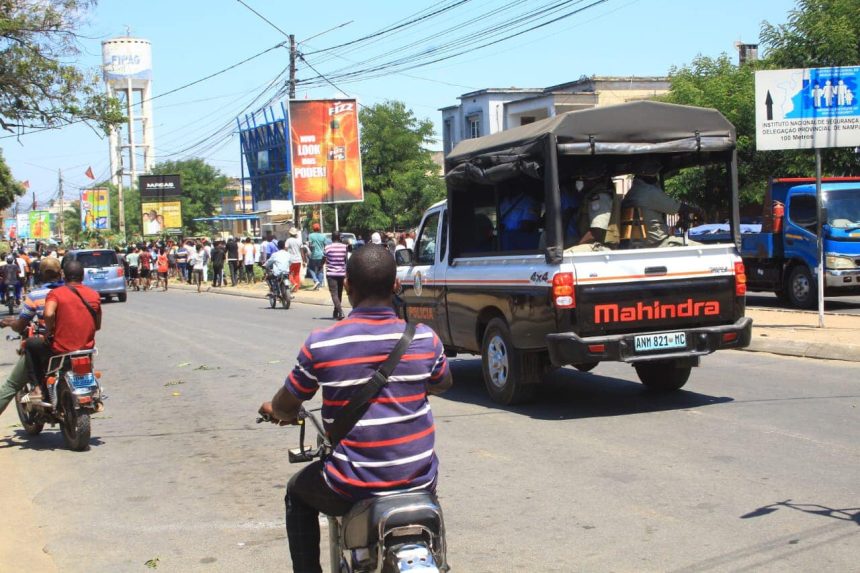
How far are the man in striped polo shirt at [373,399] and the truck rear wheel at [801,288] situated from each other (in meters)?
16.9

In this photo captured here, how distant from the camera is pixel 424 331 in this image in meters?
3.74

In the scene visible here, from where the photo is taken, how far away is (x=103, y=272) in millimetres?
32156

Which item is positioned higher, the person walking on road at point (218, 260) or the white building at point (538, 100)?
the white building at point (538, 100)

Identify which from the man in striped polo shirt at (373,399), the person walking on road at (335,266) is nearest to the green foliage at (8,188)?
the person walking on road at (335,266)

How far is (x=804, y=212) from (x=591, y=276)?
12096 mm

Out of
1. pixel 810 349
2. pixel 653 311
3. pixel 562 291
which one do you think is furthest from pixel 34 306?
pixel 810 349

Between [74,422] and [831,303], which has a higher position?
[74,422]

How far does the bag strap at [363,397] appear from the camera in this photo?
3.53m

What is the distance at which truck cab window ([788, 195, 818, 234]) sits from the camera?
62.5 feet

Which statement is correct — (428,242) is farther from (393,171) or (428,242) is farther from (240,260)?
(393,171)

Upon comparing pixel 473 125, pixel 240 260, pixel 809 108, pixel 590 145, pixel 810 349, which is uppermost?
pixel 473 125

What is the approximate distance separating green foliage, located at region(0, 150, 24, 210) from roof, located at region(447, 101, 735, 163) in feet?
137

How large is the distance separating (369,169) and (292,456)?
44382mm

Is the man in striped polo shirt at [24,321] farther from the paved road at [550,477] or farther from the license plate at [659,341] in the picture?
the license plate at [659,341]
